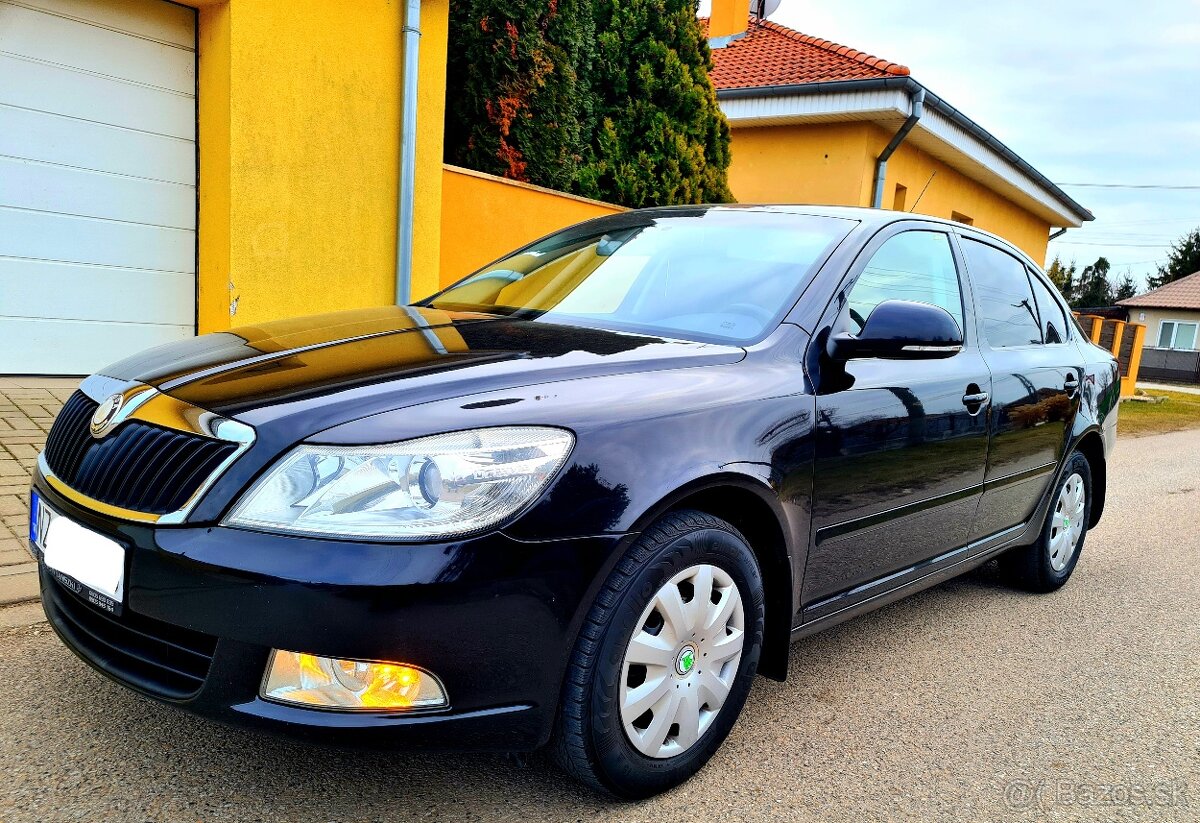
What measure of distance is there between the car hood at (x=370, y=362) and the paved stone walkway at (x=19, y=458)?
1.19m

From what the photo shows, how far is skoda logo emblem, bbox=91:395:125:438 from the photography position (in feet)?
7.14

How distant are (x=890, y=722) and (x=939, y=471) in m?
0.84

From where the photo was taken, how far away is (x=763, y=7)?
56.0ft

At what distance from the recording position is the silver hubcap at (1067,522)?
14.4ft

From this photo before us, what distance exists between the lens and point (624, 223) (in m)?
3.64

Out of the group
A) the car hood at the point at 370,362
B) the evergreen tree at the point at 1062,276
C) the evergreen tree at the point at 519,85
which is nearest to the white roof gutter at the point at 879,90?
the evergreen tree at the point at 519,85

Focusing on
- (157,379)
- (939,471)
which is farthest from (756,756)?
(157,379)

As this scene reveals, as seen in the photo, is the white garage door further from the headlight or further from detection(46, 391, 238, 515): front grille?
the headlight

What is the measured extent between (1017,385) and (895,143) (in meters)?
10.5

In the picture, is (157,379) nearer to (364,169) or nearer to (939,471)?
(939,471)

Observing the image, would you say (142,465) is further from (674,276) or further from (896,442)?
(896,442)

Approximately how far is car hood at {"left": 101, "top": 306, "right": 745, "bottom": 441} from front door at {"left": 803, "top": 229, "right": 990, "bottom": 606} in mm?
467

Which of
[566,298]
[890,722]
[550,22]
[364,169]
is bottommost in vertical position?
[890,722]

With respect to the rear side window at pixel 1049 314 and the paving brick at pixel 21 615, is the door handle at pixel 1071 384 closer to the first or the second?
the rear side window at pixel 1049 314
